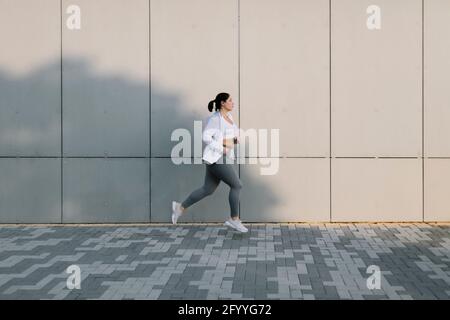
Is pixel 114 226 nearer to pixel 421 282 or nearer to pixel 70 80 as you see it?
pixel 70 80

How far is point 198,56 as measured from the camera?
896 centimetres

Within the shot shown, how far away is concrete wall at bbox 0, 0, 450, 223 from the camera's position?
891 centimetres

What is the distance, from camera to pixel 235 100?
8953mm

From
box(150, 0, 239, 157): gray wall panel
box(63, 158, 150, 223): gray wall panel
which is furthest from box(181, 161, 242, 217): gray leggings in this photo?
box(150, 0, 239, 157): gray wall panel

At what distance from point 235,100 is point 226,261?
2.91 metres

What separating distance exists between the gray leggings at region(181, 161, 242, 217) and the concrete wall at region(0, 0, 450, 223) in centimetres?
70

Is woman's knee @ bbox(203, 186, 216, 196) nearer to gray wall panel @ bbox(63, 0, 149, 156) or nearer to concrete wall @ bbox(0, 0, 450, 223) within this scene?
concrete wall @ bbox(0, 0, 450, 223)

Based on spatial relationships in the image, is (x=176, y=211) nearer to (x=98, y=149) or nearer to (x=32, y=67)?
(x=98, y=149)

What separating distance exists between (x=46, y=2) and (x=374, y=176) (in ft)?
17.0

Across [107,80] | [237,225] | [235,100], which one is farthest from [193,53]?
[237,225]

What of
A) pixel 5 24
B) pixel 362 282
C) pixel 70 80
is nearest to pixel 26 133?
pixel 70 80

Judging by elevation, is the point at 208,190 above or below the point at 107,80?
below

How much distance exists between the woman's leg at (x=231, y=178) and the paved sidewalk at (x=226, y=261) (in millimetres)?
378

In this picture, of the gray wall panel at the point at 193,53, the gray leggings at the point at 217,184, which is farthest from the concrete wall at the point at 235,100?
the gray leggings at the point at 217,184
